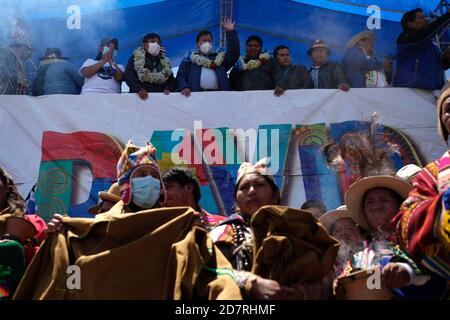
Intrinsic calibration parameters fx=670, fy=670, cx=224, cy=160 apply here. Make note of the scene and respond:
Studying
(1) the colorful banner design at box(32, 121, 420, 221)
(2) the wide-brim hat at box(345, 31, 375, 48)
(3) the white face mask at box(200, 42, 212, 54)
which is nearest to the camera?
(1) the colorful banner design at box(32, 121, 420, 221)

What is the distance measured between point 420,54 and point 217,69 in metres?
2.15

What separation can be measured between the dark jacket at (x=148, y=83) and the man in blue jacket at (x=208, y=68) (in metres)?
0.11

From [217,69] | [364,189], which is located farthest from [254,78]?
[364,189]

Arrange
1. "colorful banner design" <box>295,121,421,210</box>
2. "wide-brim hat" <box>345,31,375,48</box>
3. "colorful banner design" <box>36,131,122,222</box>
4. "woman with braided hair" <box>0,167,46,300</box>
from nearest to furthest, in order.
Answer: "woman with braided hair" <box>0,167,46,300</box> → "colorful banner design" <box>295,121,421,210</box> → "colorful banner design" <box>36,131,122,222</box> → "wide-brim hat" <box>345,31,375,48</box>

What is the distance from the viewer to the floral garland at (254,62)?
23.7ft

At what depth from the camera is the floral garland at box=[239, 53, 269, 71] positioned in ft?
23.7

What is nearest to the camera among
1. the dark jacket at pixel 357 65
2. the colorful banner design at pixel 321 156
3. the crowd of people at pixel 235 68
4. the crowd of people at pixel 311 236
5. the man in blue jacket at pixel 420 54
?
the crowd of people at pixel 311 236

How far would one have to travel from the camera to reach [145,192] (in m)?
3.37

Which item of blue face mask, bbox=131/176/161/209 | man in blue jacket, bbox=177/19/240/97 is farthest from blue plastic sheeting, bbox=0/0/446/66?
blue face mask, bbox=131/176/161/209

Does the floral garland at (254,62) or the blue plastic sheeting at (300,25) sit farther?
the blue plastic sheeting at (300,25)

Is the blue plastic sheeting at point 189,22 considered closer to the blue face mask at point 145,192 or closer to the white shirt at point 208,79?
the white shirt at point 208,79

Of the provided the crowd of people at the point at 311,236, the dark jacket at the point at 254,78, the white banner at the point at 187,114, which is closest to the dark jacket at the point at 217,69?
the dark jacket at the point at 254,78

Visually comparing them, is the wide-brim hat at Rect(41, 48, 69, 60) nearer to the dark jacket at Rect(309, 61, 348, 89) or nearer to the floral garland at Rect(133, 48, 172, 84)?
the floral garland at Rect(133, 48, 172, 84)
